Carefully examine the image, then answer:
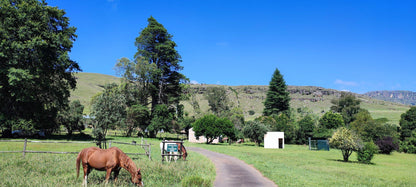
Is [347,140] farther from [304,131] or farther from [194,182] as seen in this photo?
[304,131]

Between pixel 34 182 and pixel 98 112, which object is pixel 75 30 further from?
pixel 34 182

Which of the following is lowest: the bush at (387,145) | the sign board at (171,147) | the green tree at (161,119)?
the bush at (387,145)

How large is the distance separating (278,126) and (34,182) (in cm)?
5821

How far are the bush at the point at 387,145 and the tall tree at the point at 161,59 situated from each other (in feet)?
122

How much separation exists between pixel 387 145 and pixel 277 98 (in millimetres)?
45094

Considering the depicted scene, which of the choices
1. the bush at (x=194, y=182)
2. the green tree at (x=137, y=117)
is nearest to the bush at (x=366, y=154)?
the bush at (x=194, y=182)

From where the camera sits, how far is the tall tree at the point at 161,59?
55.2m

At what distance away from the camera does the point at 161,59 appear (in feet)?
186

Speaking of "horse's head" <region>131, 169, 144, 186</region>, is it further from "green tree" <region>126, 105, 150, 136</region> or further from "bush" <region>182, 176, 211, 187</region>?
"green tree" <region>126, 105, 150, 136</region>

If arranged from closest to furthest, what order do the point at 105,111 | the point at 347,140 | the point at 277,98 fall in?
the point at 347,140, the point at 105,111, the point at 277,98

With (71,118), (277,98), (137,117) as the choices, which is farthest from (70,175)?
(277,98)

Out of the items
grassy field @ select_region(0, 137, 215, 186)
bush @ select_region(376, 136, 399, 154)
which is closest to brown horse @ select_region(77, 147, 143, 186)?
grassy field @ select_region(0, 137, 215, 186)

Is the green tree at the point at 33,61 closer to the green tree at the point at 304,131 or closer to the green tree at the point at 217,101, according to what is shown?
the green tree at the point at 304,131

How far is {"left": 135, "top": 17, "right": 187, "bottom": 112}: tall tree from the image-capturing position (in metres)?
55.2
